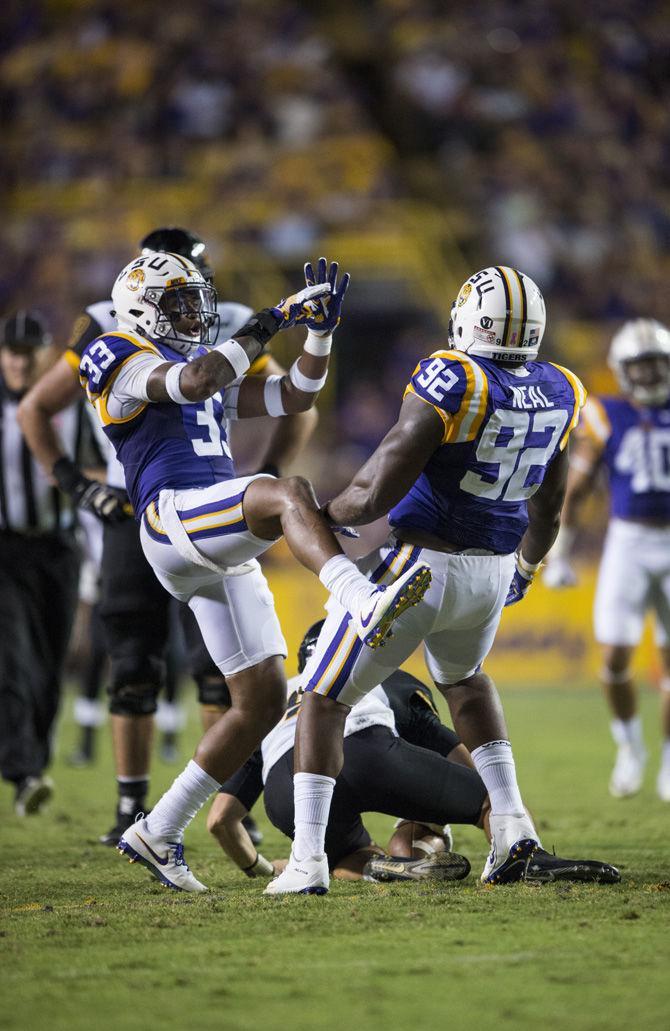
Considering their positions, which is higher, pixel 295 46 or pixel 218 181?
pixel 295 46

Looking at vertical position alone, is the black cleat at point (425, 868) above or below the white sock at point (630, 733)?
below

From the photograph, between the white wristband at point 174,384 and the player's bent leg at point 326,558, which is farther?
the white wristband at point 174,384

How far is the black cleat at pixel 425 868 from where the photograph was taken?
381 cm

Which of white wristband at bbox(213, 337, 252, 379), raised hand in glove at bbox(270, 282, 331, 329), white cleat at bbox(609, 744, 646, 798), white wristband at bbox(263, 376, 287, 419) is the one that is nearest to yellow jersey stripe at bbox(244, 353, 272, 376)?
white wristband at bbox(263, 376, 287, 419)

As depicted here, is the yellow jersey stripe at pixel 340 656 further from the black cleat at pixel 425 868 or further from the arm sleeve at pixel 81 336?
the arm sleeve at pixel 81 336

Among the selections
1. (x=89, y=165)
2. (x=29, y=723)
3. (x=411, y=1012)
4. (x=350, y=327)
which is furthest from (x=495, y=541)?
(x=89, y=165)

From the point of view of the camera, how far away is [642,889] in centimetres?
359

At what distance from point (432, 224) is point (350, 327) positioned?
147 cm

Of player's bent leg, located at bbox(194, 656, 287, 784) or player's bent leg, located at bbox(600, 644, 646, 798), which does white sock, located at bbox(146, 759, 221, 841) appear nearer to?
player's bent leg, located at bbox(194, 656, 287, 784)

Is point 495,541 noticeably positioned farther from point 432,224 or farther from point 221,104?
point 221,104

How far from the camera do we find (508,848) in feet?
12.2

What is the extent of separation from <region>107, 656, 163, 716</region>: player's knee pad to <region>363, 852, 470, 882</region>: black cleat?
1.25m

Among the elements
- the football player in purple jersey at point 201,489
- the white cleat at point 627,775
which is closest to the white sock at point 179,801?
the football player in purple jersey at point 201,489

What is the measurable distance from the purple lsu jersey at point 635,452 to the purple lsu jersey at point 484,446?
2.81 meters
